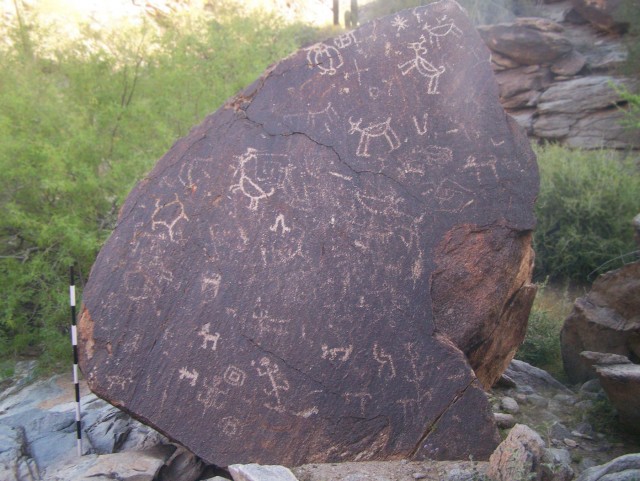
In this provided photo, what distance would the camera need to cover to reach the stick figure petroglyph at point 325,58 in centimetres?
356

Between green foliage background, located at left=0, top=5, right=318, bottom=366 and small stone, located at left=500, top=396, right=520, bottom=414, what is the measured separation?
136 inches

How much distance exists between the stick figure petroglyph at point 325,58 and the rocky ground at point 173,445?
2.06m

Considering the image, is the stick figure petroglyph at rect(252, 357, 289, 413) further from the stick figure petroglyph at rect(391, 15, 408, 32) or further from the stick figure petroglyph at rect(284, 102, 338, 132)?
the stick figure petroglyph at rect(391, 15, 408, 32)

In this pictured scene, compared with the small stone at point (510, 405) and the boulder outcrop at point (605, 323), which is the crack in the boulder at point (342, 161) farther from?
the boulder outcrop at point (605, 323)

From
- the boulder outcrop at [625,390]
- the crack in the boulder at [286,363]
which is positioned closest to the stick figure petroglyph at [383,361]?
the crack in the boulder at [286,363]

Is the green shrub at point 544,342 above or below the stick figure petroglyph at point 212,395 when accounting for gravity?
below

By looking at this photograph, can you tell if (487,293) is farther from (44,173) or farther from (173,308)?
(44,173)

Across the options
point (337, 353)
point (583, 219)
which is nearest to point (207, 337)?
point (337, 353)

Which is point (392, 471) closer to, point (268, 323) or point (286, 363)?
point (286, 363)

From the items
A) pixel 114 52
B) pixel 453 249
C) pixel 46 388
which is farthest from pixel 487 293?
pixel 114 52

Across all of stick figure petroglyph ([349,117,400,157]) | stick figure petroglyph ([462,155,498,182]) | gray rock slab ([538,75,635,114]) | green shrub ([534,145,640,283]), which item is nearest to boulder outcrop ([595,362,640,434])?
stick figure petroglyph ([462,155,498,182])

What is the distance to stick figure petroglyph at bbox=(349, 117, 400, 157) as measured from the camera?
11.0 ft

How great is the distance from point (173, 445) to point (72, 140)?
11.2 feet

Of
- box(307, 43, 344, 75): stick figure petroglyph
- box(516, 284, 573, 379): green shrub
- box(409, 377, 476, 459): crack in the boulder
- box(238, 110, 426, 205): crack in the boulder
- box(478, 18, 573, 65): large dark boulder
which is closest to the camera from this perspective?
box(409, 377, 476, 459): crack in the boulder
